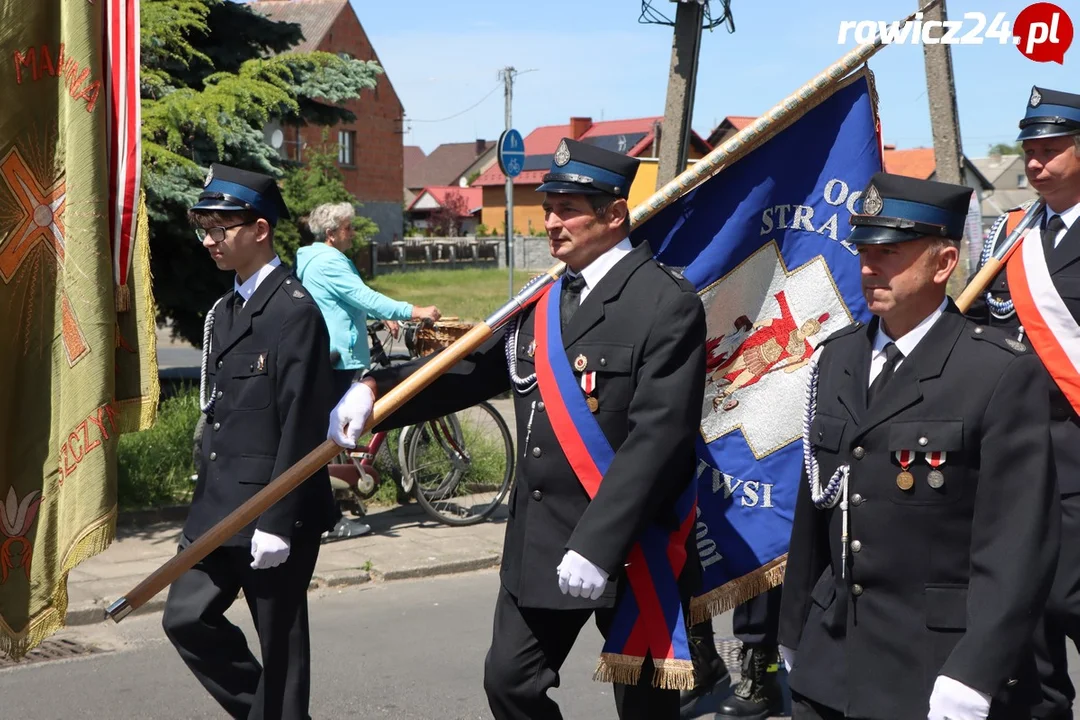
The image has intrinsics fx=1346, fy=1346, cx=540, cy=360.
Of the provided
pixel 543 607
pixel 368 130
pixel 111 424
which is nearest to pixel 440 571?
pixel 543 607

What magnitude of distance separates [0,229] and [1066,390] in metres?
3.39

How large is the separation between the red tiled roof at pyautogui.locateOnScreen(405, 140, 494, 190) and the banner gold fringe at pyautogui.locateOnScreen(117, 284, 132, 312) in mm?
108336

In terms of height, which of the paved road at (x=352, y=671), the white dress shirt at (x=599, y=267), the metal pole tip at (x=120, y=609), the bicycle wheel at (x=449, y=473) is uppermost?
the white dress shirt at (x=599, y=267)

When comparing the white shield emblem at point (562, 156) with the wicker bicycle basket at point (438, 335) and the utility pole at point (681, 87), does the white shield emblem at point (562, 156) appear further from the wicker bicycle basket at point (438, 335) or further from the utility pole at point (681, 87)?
the utility pole at point (681, 87)

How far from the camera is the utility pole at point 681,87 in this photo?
10.4 meters

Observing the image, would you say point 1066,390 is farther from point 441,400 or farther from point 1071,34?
point 1071,34

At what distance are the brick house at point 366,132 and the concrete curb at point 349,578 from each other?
4459 centimetres

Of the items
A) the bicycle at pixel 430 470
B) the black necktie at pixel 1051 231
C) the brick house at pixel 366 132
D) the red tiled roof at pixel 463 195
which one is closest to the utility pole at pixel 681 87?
the bicycle at pixel 430 470

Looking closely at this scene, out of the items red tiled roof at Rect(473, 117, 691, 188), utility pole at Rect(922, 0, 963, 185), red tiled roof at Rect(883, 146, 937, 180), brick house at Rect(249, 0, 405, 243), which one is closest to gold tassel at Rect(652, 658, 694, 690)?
utility pole at Rect(922, 0, 963, 185)

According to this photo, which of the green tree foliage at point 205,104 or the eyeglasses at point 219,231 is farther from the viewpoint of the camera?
the green tree foliage at point 205,104

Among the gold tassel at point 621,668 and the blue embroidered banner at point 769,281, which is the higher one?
the blue embroidered banner at point 769,281

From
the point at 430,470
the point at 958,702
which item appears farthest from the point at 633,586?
the point at 430,470

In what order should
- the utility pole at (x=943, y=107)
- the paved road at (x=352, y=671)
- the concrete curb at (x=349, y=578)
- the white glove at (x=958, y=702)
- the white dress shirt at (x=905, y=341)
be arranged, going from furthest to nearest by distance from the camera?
1. the utility pole at (x=943, y=107)
2. the concrete curb at (x=349, y=578)
3. the paved road at (x=352, y=671)
4. the white dress shirt at (x=905, y=341)
5. the white glove at (x=958, y=702)

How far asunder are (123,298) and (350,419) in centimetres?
89
